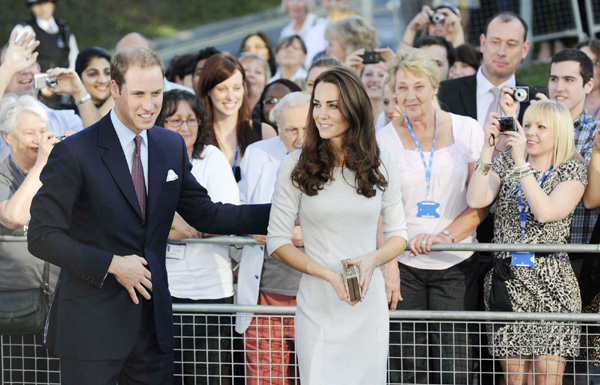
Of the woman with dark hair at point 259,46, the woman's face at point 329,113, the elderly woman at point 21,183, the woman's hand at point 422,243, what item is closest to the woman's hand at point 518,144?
the woman's hand at point 422,243

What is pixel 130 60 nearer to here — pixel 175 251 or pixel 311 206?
pixel 311 206

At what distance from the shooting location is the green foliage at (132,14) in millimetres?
19700

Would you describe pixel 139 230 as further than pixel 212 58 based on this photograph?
No

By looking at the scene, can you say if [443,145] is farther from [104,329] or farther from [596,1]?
[596,1]

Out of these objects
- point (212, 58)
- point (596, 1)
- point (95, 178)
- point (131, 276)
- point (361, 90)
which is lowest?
point (131, 276)

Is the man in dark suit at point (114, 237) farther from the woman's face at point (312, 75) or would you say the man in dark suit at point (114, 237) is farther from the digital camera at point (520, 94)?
the woman's face at point (312, 75)

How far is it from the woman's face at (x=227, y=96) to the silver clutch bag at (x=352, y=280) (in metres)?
2.69

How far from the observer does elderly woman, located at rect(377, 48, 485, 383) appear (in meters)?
5.46

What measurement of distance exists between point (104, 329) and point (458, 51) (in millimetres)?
4819

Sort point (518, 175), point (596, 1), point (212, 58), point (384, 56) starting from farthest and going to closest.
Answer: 1. point (596, 1)
2. point (384, 56)
3. point (212, 58)
4. point (518, 175)

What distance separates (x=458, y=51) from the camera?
7.95 metres

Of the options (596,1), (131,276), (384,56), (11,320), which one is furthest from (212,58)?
A: (596,1)

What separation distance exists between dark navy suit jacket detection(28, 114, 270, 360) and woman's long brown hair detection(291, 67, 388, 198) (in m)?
0.70

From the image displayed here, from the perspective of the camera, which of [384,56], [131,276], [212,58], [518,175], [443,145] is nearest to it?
[131,276]
